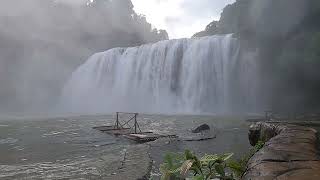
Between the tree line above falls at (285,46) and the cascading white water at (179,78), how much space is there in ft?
8.72

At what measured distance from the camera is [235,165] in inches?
178

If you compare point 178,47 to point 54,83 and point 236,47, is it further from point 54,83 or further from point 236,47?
point 54,83

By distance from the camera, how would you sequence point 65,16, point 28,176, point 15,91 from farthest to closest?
point 65,16 → point 15,91 → point 28,176

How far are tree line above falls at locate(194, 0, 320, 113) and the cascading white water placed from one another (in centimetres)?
266

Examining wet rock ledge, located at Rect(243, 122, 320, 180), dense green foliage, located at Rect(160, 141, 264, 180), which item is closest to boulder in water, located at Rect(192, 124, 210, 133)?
wet rock ledge, located at Rect(243, 122, 320, 180)

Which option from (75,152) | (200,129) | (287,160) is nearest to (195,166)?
(287,160)

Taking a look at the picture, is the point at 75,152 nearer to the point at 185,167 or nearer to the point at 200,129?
the point at 200,129

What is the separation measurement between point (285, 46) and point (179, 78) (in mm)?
13278

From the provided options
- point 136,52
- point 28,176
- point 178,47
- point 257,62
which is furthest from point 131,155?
point 136,52

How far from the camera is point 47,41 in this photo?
212 feet

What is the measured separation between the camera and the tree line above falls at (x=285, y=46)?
3058 centimetres

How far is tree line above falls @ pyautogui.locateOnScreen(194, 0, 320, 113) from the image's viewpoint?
30.6 meters

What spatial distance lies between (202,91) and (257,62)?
6.45 m

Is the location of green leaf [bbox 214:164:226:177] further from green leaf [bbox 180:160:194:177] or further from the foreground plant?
green leaf [bbox 180:160:194:177]
